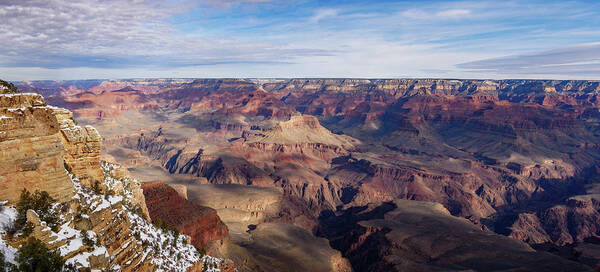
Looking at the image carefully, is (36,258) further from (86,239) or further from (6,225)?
(86,239)

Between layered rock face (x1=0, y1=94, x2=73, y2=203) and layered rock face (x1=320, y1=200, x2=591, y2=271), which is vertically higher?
layered rock face (x1=0, y1=94, x2=73, y2=203)

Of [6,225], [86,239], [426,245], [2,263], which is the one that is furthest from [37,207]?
[426,245]

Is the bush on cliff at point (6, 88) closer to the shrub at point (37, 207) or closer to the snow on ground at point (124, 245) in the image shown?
the shrub at point (37, 207)

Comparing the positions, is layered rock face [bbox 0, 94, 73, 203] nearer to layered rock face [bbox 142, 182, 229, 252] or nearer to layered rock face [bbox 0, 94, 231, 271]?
layered rock face [bbox 0, 94, 231, 271]

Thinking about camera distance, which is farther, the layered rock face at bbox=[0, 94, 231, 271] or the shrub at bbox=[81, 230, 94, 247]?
the shrub at bbox=[81, 230, 94, 247]

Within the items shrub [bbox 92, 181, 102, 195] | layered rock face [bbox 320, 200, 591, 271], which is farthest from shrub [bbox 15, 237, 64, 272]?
layered rock face [bbox 320, 200, 591, 271]

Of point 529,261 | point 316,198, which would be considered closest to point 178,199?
point 529,261
